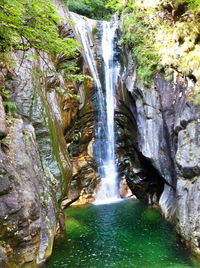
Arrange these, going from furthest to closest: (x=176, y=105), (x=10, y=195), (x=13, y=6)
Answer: (x=176, y=105), (x=10, y=195), (x=13, y=6)

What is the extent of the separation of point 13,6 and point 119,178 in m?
11.1

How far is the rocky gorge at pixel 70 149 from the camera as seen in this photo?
472 cm

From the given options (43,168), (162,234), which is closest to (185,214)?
(162,234)

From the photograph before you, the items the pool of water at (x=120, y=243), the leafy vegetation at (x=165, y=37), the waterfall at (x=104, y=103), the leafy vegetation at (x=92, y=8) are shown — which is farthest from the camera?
the leafy vegetation at (x=92, y=8)

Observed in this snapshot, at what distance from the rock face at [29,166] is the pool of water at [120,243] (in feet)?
3.67

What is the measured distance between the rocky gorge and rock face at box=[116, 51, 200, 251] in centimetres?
3

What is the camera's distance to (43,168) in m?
6.47

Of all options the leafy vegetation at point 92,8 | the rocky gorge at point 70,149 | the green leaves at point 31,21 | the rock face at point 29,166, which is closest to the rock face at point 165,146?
the rocky gorge at point 70,149

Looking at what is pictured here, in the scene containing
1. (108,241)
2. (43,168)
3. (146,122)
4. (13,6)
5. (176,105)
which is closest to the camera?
(13,6)

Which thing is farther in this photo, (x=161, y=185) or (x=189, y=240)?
(x=161, y=185)

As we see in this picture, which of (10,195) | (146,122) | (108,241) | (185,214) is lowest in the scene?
(108,241)

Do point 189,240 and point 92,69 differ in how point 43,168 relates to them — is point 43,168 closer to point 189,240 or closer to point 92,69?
point 189,240

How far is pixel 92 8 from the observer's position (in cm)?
2041

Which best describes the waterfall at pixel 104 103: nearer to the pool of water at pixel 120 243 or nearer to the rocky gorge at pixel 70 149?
the rocky gorge at pixel 70 149
